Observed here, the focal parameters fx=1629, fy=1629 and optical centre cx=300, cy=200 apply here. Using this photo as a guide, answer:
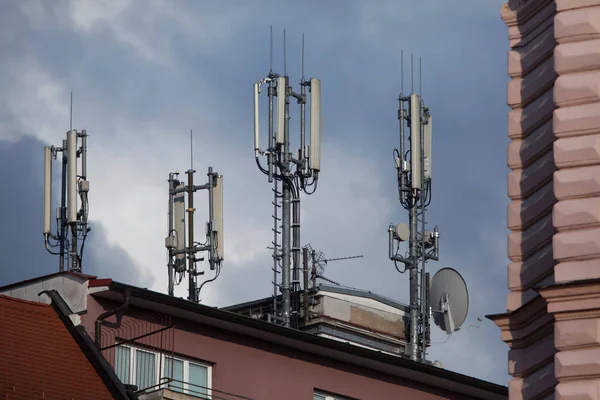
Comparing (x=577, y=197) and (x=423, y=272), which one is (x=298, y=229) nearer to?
(x=423, y=272)

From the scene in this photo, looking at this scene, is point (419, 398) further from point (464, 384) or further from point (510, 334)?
point (510, 334)

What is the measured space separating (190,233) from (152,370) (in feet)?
56.4

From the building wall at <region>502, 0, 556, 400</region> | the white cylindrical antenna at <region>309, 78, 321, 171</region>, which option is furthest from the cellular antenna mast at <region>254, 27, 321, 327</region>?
the building wall at <region>502, 0, 556, 400</region>

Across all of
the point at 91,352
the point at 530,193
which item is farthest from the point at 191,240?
the point at 530,193

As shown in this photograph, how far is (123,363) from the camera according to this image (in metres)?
33.1

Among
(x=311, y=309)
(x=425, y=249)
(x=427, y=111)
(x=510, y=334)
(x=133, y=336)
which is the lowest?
(x=510, y=334)

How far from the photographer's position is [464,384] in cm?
3966

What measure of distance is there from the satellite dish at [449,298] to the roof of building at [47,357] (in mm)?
17476

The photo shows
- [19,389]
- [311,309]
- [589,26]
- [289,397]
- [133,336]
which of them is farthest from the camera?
[311,309]

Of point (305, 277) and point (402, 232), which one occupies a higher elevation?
point (402, 232)

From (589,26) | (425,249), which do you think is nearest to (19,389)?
(589,26)

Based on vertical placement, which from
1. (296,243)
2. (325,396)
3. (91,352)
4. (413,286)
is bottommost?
(91,352)

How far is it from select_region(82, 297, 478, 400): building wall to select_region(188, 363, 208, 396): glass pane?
0.18 metres

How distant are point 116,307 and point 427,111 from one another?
2387cm
